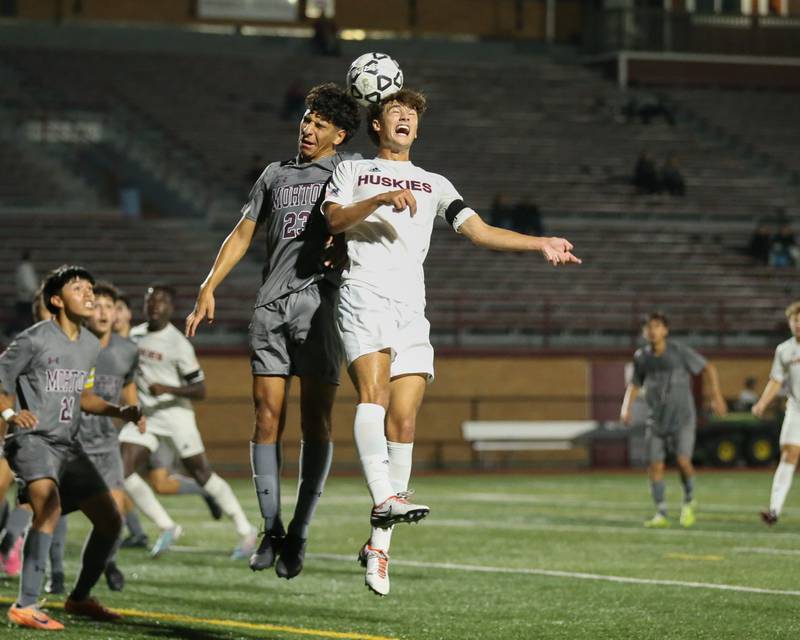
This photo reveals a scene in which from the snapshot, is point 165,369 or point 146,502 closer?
point 146,502

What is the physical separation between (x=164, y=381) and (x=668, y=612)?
572 cm

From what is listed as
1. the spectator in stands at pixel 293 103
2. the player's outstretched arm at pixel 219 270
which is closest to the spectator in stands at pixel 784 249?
the spectator in stands at pixel 293 103

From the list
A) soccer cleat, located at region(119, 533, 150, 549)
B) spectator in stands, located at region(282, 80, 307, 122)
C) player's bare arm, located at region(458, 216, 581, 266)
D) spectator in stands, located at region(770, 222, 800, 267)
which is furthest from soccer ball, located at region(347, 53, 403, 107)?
spectator in stands, located at region(282, 80, 307, 122)

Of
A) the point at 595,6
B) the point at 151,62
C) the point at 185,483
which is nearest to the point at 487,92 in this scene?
the point at 595,6

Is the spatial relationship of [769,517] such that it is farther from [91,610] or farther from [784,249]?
[784,249]

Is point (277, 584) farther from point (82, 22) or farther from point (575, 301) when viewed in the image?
point (82, 22)

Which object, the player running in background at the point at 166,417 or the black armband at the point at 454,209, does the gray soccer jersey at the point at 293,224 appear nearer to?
the black armband at the point at 454,209

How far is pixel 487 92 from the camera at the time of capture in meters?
39.3

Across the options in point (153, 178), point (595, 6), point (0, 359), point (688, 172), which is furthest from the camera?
point (595, 6)

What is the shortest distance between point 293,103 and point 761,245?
414 inches

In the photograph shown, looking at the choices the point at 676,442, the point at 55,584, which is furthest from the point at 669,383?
the point at 55,584

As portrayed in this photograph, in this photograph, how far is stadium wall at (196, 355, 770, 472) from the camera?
2547 cm

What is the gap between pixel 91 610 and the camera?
941 centimetres

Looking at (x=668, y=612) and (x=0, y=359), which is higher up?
(x=0, y=359)
